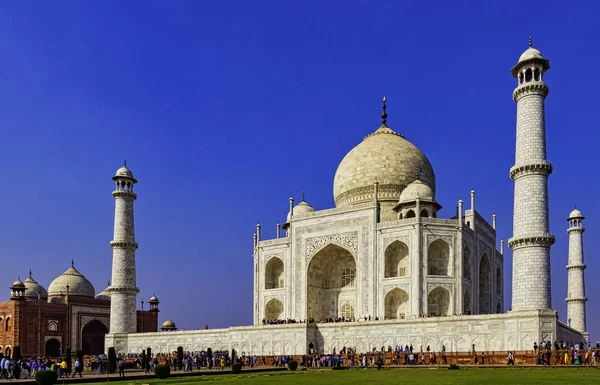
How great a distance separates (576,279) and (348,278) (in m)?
13.4

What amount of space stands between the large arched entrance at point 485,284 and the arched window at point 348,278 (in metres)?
6.73

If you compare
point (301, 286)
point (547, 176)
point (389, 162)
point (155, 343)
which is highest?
point (389, 162)

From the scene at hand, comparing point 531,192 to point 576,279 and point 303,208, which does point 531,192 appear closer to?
point 576,279

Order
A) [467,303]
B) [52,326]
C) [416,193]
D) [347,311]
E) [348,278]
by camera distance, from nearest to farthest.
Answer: [467,303] < [416,193] < [347,311] < [348,278] < [52,326]

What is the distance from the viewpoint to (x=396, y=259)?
3262cm

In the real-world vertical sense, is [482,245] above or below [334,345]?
above

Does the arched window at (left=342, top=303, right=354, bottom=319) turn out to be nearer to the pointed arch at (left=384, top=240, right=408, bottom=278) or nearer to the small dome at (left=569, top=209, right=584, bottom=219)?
the pointed arch at (left=384, top=240, right=408, bottom=278)

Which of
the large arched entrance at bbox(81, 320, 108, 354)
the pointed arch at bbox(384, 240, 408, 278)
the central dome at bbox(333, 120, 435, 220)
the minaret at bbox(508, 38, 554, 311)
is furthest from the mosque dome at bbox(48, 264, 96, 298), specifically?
the minaret at bbox(508, 38, 554, 311)

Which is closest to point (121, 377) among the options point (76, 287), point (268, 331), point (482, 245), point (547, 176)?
point (268, 331)

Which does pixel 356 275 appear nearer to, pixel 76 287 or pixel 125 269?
pixel 125 269

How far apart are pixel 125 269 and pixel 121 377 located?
16.0 meters

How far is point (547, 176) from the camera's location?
958 inches

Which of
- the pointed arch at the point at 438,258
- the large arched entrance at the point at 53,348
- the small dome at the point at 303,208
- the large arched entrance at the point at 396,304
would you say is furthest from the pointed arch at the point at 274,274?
the large arched entrance at the point at 53,348

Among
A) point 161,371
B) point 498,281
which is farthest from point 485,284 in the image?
point 161,371
